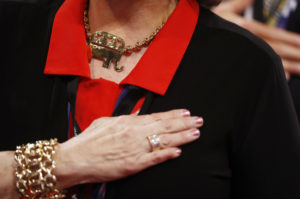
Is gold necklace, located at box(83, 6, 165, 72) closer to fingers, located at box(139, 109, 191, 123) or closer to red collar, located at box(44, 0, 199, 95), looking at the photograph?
red collar, located at box(44, 0, 199, 95)

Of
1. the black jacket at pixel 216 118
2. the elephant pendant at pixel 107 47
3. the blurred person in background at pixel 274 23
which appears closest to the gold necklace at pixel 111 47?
the elephant pendant at pixel 107 47

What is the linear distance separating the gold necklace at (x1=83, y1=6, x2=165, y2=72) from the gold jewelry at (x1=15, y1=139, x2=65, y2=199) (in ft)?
0.92

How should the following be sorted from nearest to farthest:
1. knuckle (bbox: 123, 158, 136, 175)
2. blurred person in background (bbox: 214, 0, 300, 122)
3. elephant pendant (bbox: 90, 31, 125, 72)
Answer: knuckle (bbox: 123, 158, 136, 175)
elephant pendant (bbox: 90, 31, 125, 72)
blurred person in background (bbox: 214, 0, 300, 122)

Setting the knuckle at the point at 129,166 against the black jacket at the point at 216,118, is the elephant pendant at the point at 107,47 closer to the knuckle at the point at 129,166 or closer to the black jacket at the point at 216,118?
the black jacket at the point at 216,118

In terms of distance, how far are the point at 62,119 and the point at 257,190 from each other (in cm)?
51

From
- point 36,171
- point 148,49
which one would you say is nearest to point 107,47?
point 148,49

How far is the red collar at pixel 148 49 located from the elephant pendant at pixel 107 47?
3cm

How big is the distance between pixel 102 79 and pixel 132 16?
19cm

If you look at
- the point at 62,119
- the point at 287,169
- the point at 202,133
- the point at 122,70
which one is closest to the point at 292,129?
the point at 287,169

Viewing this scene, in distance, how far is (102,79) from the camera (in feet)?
3.44

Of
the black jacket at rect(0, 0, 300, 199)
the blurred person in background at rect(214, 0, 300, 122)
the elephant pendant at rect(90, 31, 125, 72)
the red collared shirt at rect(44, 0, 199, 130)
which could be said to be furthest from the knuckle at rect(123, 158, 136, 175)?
the blurred person in background at rect(214, 0, 300, 122)

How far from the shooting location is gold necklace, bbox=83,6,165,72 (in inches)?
42.6

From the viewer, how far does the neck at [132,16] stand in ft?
3.58

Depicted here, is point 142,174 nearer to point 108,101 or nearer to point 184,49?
point 108,101
